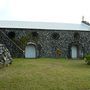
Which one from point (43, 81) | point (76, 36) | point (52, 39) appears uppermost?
point (76, 36)

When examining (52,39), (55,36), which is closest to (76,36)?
(55,36)

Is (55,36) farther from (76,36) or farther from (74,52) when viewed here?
(74,52)

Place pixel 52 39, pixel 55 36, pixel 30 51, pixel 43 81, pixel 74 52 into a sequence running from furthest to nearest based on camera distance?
pixel 74 52 < pixel 55 36 < pixel 52 39 < pixel 30 51 < pixel 43 81

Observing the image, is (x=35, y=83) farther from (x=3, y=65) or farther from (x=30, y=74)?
(x=3, y=65)

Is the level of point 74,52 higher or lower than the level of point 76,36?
lower

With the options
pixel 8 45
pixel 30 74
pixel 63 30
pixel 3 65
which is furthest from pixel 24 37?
pixel 30 74

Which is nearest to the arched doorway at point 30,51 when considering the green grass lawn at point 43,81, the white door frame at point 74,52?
the white door frame at point 74,52

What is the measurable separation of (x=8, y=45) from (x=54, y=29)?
Answer: 6112mm

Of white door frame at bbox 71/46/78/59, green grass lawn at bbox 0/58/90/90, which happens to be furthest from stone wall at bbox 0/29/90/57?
green grass lawn at bbox 0/58/90/90

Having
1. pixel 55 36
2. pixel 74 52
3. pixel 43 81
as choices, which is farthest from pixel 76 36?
pixel 43 81

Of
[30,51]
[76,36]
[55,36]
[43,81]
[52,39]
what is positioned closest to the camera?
[43,81]

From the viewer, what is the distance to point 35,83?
17.3 metres

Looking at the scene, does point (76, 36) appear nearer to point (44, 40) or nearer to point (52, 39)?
point (52, 39)

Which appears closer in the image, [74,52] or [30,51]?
[30,51]
